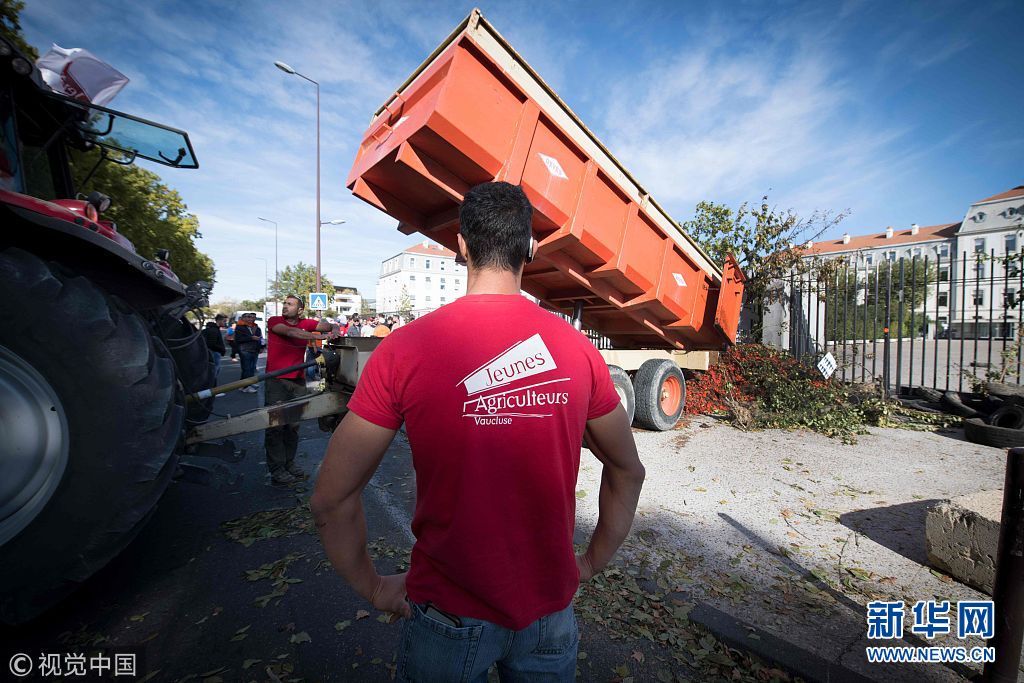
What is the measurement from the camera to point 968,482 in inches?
187

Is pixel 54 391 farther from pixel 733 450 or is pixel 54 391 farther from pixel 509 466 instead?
pixel 733 450

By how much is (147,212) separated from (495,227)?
11368mm

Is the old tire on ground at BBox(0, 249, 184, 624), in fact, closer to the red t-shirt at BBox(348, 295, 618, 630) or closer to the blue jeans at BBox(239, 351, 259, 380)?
the red t-shirt at BBox(348, 295, 618, 630)

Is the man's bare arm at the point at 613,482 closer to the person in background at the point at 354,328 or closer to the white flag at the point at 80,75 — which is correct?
the white flag at the point at 80,75

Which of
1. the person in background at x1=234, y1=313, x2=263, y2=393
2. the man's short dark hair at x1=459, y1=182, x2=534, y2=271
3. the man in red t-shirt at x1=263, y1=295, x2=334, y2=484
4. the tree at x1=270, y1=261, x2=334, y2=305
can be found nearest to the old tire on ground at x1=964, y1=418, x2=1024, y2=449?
the man's short dark hair at x1=459, y1=182, x2=534, y2=271

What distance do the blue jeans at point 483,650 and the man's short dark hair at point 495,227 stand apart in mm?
1034

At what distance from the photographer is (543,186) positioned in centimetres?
437

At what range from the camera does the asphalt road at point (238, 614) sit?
237cm

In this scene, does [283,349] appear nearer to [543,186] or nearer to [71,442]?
[71,442]

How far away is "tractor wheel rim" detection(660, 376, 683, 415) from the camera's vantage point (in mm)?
7273

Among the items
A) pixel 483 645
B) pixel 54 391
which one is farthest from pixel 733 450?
pixel 54 391

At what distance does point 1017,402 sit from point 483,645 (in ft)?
29.5

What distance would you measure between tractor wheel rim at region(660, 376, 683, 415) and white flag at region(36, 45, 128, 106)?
755 centimetres

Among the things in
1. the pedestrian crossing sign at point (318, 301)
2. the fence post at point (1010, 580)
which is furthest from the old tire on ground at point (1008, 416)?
the pedestrian crossing sign at point (318, 301)
